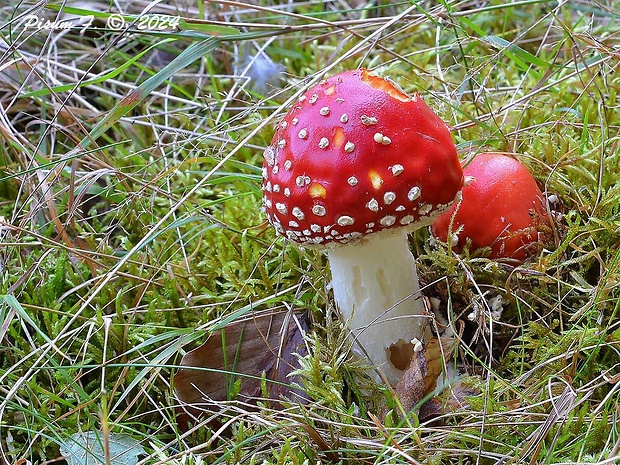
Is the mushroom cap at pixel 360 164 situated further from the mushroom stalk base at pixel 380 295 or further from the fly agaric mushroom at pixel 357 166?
the mushroom stalk base at pixel 380 295

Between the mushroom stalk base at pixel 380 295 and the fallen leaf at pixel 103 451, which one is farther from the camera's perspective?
the mushroom stalk base at pixel 380 295

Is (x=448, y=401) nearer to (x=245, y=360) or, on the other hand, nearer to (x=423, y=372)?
(x=423, y=372)

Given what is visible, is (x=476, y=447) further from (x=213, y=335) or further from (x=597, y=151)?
(x=597, y=151)

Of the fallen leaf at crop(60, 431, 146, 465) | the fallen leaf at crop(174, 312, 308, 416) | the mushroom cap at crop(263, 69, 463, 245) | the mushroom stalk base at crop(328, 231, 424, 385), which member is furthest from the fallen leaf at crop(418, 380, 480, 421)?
the fallen leaf at crop(60, 431, 146, 465)

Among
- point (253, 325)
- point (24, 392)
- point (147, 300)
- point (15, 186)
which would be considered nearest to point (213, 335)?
point (253, 325)

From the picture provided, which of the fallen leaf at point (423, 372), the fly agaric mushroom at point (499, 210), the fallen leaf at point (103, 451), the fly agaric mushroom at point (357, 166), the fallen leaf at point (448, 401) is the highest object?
the fly agaric mushroom at point (357, 166)

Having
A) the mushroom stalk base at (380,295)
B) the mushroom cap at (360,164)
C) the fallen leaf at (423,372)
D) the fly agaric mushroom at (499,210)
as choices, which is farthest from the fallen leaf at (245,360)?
the fly agaric mushroom at (499,210)

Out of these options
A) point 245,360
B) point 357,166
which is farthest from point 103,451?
point 357,166
